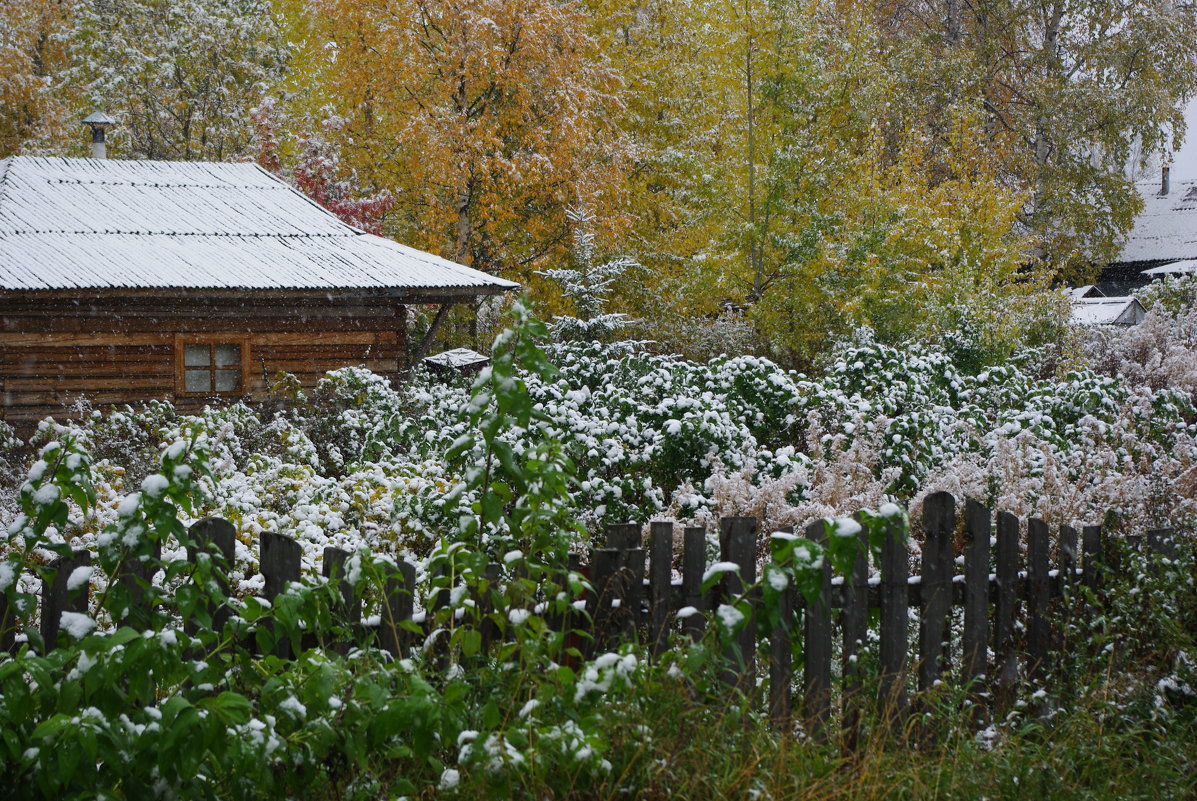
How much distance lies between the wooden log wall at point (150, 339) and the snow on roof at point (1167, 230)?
32.3 metres

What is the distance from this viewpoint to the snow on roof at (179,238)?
1467 centimetres

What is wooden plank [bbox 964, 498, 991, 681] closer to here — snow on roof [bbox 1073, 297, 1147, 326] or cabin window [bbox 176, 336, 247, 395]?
cabin window [bbox 176, 336, 247, 395]

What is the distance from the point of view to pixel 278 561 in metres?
3.48

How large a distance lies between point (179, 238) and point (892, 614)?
47.3 feet

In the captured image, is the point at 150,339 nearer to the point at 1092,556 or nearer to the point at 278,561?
the point at 278,561

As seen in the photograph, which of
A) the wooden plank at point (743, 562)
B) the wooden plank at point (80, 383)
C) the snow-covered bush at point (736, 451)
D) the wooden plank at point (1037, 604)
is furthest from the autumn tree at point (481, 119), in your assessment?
the wooden plank at point (743, 562)

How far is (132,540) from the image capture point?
297cm

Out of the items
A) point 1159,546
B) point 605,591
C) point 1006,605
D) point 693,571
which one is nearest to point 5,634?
point 605,591

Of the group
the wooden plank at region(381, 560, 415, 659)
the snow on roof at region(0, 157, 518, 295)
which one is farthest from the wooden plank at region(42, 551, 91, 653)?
the snow on roof at region(0, 157, 518, 295)

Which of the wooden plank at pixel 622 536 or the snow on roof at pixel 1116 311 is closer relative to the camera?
the wooden plank at pixel 622 536

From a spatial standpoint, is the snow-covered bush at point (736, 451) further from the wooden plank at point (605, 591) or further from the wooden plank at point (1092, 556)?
the wooden plank at point (1092, 556)

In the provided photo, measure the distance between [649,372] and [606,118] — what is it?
58.7ft

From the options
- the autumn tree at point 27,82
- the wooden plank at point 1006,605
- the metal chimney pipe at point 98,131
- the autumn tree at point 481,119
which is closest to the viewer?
the wooden plank at point 1006,605

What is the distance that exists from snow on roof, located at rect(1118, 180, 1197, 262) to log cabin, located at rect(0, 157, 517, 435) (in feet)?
105
